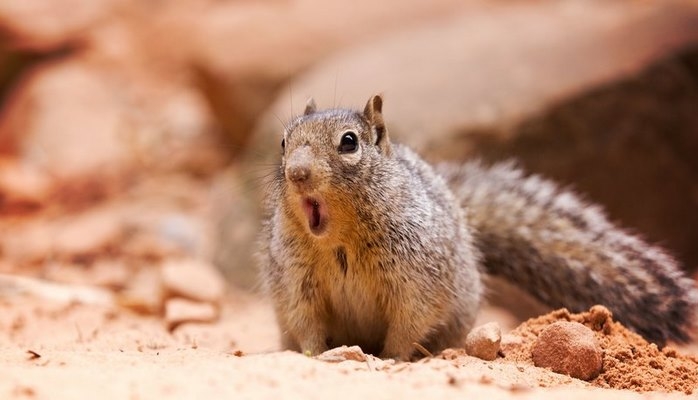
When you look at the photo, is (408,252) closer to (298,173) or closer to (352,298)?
(352,298)

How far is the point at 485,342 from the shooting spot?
5094 millimetres

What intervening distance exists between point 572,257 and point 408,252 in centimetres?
172

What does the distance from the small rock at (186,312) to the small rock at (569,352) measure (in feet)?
11.2

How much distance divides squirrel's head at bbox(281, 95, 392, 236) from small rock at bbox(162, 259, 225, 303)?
289cm

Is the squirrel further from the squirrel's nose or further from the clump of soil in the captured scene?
the clump of soil

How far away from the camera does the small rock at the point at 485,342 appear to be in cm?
509

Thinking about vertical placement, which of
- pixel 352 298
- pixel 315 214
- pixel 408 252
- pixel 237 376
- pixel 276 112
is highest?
pixel 276 112

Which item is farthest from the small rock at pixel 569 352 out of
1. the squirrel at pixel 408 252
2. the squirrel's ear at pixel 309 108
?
the squirrel's ear at pixel 309 108

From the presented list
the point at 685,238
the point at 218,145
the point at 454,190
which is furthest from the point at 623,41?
the point at 218,145

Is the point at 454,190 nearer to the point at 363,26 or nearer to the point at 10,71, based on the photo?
the point at 363,26

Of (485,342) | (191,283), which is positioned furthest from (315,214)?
(191,283)

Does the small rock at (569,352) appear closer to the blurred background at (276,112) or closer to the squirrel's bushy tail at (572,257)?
the squirrel's bushy tail at (572,257)

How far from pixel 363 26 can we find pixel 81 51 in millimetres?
5332

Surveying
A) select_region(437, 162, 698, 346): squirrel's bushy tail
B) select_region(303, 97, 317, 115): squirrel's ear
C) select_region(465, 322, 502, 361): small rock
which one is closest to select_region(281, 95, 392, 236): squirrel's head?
select_region(303, 97, 317, 115): squirrel's ear
